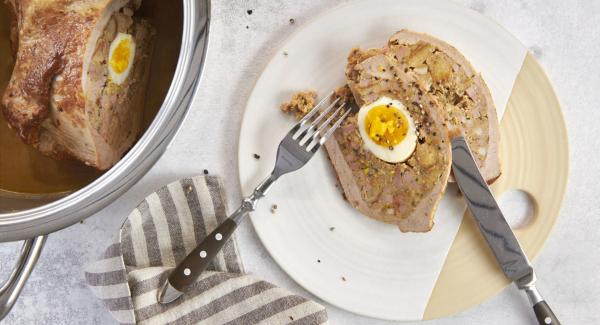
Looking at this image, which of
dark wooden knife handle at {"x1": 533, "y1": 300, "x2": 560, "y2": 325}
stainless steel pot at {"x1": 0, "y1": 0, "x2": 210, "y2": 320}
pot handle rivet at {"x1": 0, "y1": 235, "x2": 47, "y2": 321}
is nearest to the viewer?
stainless steel pot at {"x1": 0, "y1": 0, "x2": 210, "y2": 320}

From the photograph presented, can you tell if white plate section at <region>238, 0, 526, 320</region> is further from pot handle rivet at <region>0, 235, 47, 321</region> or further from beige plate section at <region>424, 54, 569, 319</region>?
pot handle rivet at <region>0, 235, 47, 321</region>

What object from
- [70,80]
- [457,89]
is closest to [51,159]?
[70,80]

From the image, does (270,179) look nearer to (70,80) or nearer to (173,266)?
(173,266)

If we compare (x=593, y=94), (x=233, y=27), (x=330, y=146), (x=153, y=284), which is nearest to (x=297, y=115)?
(x=330, y=146)

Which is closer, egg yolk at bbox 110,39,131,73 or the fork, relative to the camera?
egg yolk at bbox 110,39,131,73

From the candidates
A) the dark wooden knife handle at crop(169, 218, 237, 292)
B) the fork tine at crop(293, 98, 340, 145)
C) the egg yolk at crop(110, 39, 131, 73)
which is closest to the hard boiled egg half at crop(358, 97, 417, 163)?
the fork tine at crop(293, 98, 340, 145)

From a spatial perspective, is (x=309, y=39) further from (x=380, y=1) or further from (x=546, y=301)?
(x=546, y=301)

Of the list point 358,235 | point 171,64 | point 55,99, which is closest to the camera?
point 55,99

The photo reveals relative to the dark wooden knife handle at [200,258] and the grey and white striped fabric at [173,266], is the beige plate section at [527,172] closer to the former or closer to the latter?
the grey and white striped fabric at [173,266]
